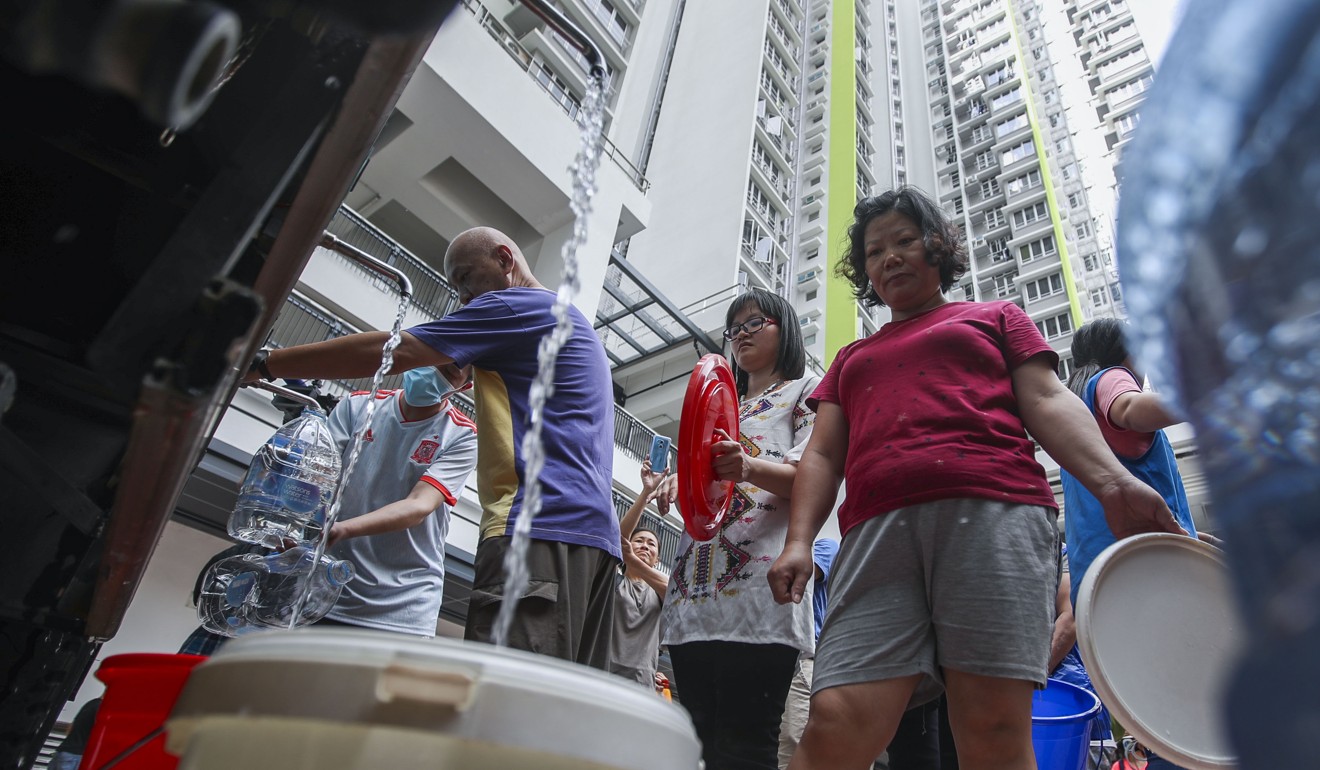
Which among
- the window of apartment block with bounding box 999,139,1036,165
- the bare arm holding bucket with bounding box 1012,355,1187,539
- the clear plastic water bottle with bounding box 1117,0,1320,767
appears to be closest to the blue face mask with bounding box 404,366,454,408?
the bare arm holding bucket with bounding box 1012,355,1187,539

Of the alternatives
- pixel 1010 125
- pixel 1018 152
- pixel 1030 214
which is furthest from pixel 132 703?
pixel 1010 125

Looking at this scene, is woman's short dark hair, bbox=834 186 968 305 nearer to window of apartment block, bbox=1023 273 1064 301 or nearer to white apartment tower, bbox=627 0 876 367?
white apartment tower, bbox=627 0 876 367

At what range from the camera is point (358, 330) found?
905 centimetres

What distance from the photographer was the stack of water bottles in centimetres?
233

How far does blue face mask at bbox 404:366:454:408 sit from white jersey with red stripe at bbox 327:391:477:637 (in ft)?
0.28

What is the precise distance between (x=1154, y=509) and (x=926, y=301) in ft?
2.83

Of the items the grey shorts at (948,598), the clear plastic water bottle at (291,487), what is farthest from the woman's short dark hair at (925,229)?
the clear plastic water bottle at (291,487)

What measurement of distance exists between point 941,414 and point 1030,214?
37860 mm

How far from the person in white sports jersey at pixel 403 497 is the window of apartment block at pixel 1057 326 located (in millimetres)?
31804

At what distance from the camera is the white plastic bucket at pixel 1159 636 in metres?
1.62

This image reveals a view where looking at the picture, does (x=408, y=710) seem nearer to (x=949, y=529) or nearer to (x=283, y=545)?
(x=949, y=529)

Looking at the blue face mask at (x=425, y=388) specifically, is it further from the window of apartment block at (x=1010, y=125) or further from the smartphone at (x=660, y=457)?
the window of apartment block at (x=1010, y=125)

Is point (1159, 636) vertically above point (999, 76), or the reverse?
point (999, 76)

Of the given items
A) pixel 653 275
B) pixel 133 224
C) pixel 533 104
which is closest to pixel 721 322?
pixel 653 275
